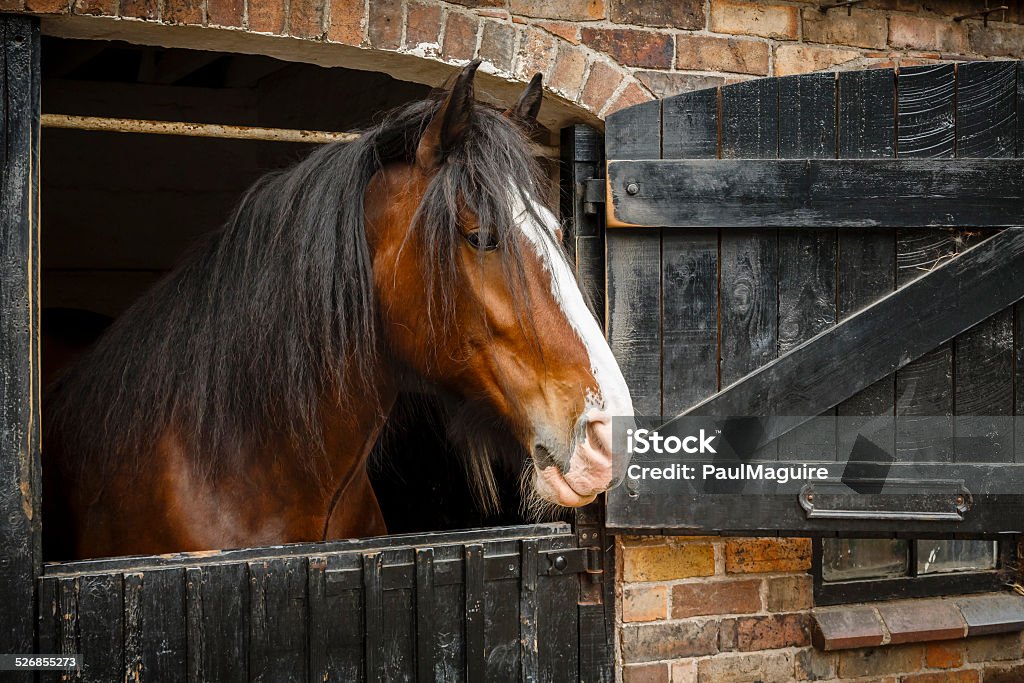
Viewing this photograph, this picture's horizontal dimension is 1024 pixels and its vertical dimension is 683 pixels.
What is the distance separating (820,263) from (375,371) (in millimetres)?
1193

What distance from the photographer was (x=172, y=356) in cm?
202

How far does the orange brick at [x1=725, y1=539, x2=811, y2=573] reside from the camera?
2578 mm

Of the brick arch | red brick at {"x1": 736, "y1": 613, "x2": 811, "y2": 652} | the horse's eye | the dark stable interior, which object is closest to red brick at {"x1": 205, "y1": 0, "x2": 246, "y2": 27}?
the brick arch

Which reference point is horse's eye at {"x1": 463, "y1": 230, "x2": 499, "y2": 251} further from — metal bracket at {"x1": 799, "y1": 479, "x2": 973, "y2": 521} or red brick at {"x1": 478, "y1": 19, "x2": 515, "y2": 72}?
metal bracket at {"x1": 799, "y1": 479, "x2": 973, "y2": 521}

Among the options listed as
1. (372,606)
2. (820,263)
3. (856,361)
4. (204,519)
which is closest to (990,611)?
(856,361)

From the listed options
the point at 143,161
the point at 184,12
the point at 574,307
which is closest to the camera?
the point at 574,307

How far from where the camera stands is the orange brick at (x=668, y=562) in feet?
8.10

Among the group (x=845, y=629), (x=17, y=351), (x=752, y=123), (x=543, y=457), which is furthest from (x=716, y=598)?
(x=17, y=351)

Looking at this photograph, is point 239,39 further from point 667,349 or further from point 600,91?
point 667,349

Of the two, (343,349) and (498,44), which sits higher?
(498,44)

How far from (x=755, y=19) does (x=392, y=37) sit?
44.2 inches

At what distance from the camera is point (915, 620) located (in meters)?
2.78

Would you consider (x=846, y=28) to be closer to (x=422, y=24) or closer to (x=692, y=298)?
(x=692, y=298)

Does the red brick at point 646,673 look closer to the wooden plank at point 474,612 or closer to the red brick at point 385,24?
the wooden plank at point 474,612
